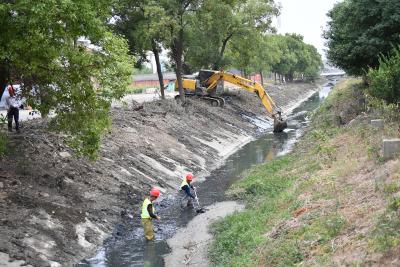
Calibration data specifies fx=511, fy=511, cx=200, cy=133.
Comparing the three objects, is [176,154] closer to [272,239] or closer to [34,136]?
[34,136]

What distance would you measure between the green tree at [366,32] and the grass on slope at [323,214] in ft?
37.3

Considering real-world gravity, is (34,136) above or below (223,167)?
Result: above

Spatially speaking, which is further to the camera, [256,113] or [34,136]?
[256,113]

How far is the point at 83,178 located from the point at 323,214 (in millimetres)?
10960

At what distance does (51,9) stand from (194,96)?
34.1 m

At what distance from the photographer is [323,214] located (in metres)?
12.2

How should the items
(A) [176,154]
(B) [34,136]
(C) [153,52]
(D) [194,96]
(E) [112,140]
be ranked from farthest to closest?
(D) [194,96] → (C) [153,52] → (A) [176,154] → (E) [112,140] → (B) [34,136]

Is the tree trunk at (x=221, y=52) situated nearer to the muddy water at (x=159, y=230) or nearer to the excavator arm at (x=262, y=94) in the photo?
the excavator arm at (x=262, y=94)

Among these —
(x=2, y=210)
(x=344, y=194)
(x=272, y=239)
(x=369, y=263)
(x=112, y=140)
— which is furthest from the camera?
(x=112, y=140)

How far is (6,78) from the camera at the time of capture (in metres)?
16.2

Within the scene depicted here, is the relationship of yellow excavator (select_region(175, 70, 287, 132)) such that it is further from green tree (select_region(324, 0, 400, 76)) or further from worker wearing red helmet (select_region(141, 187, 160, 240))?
A: worker wearing red helmet (select_region(141, 187, 160, 240))

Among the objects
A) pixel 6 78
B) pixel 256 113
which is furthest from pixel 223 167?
pixel 256 113

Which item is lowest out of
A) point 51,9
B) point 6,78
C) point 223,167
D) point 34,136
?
point 223,167

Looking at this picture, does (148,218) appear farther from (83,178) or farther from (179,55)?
(179,55)
